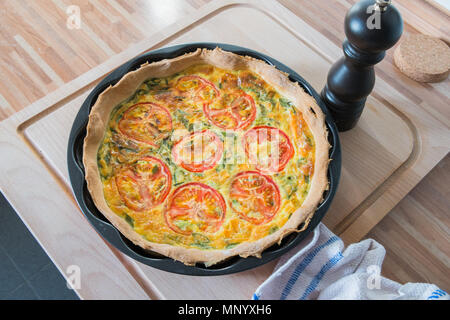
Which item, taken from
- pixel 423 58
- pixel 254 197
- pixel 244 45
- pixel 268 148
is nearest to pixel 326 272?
pixel 254 197

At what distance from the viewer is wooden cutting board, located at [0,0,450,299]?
106cm

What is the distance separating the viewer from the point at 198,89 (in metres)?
1.27

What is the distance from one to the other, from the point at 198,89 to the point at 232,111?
A: 132 mm

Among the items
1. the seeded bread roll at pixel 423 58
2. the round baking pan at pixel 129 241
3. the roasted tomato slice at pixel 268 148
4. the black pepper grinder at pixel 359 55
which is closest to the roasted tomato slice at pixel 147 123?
the round baking pan at pixel 129 241

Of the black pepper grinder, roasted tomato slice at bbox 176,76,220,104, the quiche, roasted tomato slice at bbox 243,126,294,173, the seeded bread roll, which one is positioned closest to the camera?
the black pepper grinder

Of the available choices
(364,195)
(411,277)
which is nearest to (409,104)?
(364,195)

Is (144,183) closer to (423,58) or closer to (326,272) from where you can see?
(326,272)

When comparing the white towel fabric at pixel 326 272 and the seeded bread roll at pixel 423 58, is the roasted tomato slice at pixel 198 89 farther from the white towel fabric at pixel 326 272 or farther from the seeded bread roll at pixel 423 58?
the seeded bread roll at pixel 423 58

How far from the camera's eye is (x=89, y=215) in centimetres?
101

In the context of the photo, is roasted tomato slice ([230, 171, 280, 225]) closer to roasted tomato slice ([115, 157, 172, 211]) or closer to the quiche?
the quiche

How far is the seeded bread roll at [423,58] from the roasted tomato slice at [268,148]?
→ 688mm

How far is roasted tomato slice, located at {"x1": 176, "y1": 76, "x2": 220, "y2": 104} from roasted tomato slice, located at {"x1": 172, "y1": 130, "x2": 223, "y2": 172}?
0.41 feet

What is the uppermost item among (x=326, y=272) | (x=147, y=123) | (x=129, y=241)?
(x=147, y=123)

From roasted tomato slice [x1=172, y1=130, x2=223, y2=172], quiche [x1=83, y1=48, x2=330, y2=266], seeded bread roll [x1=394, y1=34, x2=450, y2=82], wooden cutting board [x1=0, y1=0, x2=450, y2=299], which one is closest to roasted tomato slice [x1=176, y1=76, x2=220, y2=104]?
quiche [x1=83, y1=48, x2=330, y2=266]
